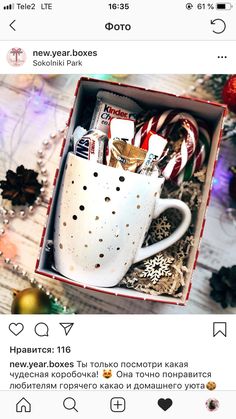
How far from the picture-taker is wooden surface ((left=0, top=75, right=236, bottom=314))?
91 centimetres

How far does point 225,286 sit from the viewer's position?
2.91 feet

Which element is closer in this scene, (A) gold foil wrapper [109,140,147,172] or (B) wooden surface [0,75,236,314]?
(A) gold foil wrapper [109,140,147,172]

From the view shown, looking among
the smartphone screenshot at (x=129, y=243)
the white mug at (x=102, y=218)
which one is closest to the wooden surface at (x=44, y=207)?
the smartphone screenshot at (x=129, y=243)

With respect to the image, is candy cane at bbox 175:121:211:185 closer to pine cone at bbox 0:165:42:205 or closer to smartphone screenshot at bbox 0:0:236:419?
smartphone screenshot at bbox 0:0:236:419
